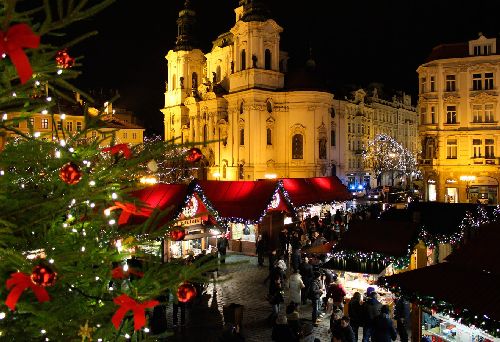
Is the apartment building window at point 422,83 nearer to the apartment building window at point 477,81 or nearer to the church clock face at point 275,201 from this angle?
the apartment building window at point 477,81

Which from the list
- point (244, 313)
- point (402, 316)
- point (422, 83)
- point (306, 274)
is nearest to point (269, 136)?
point (422, 83)

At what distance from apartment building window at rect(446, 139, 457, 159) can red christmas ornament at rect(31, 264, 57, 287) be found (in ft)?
128

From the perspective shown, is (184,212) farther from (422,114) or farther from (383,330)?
(422,114)

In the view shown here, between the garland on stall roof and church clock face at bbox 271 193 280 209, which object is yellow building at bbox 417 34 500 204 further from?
the garland on stall roof

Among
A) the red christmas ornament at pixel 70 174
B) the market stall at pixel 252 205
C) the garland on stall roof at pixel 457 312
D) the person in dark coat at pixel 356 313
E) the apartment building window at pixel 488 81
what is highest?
the apartment building window at pixel 488 81

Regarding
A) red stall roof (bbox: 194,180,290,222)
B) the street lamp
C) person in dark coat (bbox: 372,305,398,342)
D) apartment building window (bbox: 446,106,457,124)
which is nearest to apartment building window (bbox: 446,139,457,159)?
apartment building window (bbox: 446,106,457,124)

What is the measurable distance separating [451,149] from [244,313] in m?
29.7

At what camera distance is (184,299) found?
3.96m

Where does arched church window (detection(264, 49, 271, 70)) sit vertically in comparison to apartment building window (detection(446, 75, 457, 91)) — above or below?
above

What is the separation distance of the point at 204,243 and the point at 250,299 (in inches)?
180

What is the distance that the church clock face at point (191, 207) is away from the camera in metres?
16.7

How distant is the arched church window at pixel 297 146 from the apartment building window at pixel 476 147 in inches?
692

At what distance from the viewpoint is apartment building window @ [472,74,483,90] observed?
37.5 metres

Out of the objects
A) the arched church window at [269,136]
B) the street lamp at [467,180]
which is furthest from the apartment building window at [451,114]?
the arched church window at [269,136]
